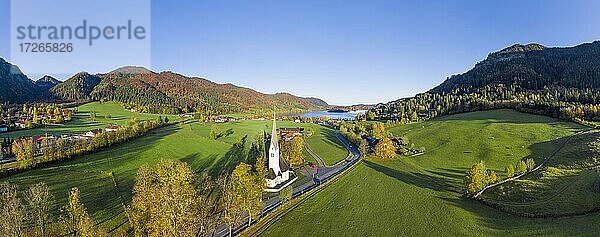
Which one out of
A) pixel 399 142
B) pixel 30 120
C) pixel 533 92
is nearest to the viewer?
pixel 399 142

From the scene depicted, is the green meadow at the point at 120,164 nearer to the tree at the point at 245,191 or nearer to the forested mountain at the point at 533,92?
the tree at the point at 245,191

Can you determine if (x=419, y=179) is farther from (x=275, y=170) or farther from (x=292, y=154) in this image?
(x=275, y=170)

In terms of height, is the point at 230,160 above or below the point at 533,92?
below

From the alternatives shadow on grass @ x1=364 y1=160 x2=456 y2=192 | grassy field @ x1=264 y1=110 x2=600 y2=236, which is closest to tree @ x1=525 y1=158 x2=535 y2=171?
grassy field @ x1=264 y1=110 x2=600 y2=236

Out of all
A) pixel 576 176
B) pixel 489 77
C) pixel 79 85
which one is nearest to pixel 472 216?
pixel 576 176

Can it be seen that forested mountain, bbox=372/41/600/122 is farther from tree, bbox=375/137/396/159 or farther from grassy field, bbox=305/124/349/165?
tree, bbox=375/137/396/159

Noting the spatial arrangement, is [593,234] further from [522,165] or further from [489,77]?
[489,77]

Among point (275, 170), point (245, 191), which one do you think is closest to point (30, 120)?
point (275, 170)
